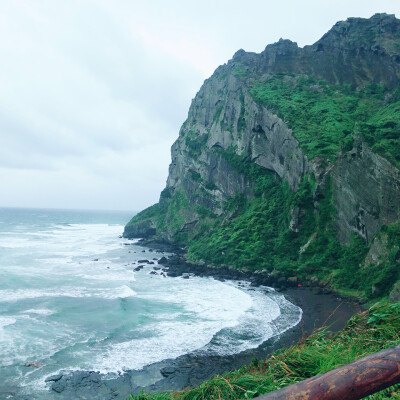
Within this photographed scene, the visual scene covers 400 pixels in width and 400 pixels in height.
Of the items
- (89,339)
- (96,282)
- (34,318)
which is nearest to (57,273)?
(96,282)

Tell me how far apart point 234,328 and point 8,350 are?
13735 millimetres

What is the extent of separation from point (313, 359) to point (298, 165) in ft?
129

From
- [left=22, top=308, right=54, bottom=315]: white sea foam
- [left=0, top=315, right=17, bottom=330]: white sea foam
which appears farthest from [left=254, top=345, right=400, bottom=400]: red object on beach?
[left=22, top=308, right=54, bottom=315]: white sea foam

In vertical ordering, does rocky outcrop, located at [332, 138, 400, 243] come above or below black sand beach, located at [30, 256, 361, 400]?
above

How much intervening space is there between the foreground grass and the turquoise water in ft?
40.2

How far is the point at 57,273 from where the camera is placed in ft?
124

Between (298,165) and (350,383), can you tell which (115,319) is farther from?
(298,165)

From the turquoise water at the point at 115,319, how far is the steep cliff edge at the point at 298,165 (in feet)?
29.1

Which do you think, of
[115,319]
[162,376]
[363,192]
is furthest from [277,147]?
[162,376]

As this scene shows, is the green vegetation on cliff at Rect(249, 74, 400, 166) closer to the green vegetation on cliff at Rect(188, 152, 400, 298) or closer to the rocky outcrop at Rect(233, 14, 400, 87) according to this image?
the rocky outcrop at Rect(233, 14, 400, 87)

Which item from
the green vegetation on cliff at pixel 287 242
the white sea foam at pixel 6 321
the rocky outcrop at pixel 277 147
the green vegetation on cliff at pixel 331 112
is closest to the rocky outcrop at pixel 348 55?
the rocky outcrop at pixel 277 147

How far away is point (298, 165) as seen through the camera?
4234 cm

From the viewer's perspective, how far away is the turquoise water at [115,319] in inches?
669

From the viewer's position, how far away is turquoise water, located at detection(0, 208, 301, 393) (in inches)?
669
